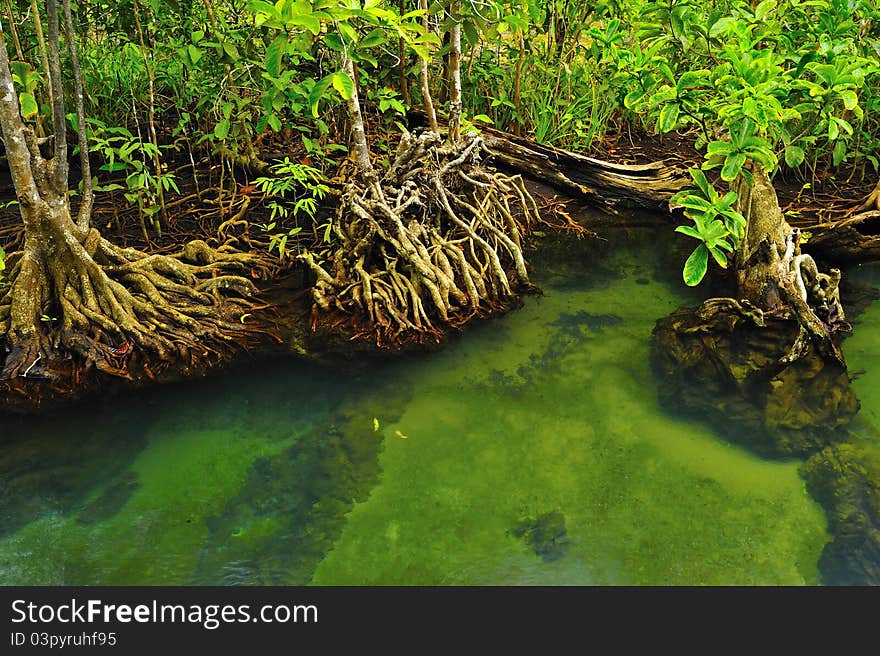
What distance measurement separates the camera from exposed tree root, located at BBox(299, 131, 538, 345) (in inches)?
141

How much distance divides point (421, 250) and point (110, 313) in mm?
1474

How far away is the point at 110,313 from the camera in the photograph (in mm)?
3332

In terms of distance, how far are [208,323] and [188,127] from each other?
1.96 meters

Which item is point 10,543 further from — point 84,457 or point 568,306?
point 568,306

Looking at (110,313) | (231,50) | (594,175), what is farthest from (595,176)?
(110,313)

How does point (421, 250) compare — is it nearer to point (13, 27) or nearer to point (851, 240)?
point (13, 27)

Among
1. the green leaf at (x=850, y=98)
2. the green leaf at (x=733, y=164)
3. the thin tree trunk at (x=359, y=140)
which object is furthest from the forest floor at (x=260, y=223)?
the green leaf at (x=733, y=164)

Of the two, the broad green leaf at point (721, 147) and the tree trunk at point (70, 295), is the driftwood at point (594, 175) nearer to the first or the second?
the broad green leaf at point (721, 147)

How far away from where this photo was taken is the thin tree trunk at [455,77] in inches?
150

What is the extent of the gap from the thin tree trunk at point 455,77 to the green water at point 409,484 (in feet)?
4.41

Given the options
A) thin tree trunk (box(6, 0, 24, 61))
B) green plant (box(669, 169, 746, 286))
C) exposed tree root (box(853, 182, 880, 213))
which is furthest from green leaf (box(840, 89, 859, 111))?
thin tree trunk (box(6, 0, 24, 61))

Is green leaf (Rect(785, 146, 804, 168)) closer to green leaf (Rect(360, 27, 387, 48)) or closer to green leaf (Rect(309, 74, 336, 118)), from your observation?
green leaf (Rect(360, 27, 387, 48))

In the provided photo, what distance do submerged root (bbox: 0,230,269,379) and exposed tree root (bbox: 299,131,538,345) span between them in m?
0.56

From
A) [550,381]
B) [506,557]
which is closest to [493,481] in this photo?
[506,557]
